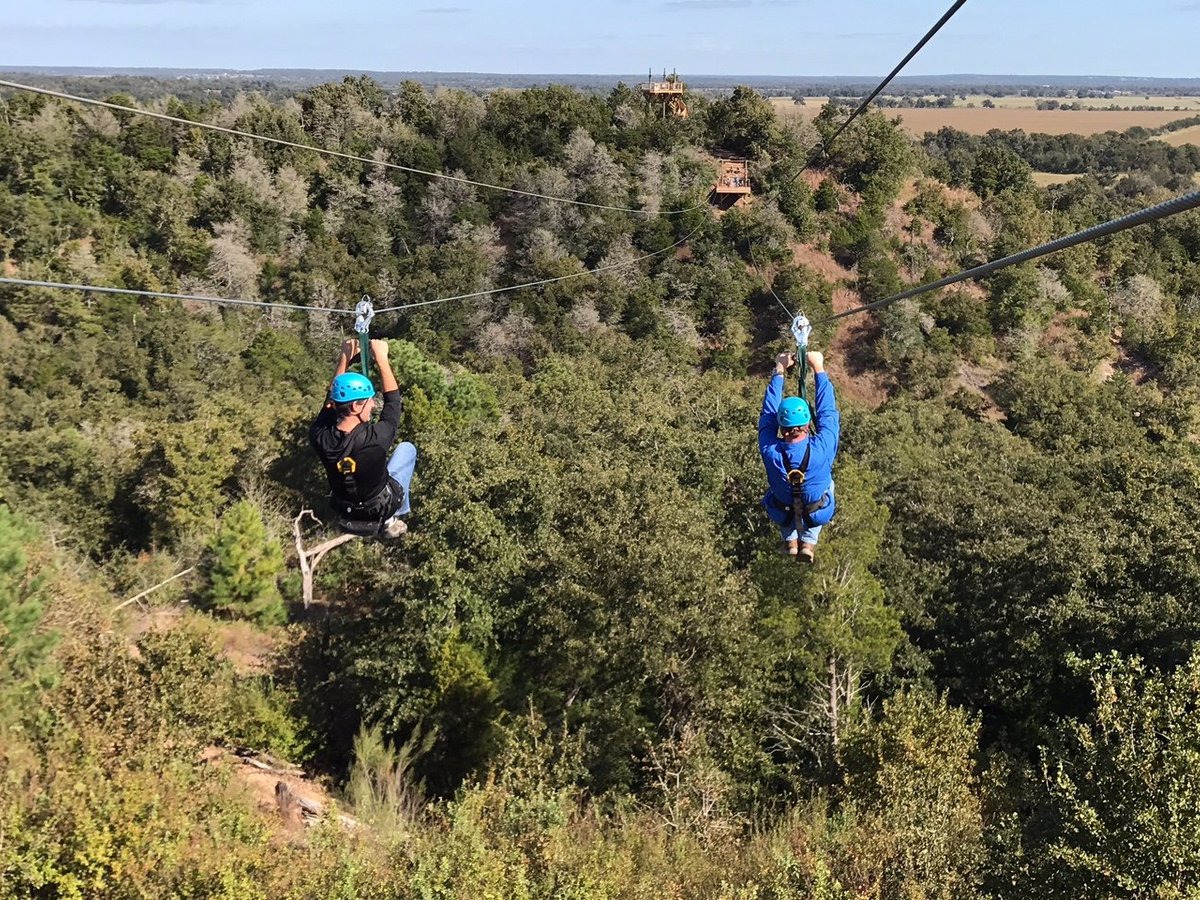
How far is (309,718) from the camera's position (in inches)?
787

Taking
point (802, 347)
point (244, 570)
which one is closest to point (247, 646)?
point (244, 570)

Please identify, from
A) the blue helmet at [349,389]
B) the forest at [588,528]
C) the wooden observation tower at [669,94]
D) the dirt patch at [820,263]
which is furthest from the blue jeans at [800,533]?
the wooden observation tower at [669,94]

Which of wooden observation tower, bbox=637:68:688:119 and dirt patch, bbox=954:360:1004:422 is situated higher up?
wooden observation tower, bbox=637:68:688:119

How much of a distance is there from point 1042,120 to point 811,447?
415ft

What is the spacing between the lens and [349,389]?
6.87 m

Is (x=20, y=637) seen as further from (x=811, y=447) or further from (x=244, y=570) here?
(x=811, y=447)

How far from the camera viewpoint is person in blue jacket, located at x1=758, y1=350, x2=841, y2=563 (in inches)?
309

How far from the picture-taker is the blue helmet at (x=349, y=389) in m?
6.85

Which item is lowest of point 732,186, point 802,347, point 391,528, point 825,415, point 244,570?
point 244,570

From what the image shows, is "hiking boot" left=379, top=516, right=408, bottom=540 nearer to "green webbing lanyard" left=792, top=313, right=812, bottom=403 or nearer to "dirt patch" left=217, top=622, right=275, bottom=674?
"green webbing lanyard" left=792, top=313, right=812, bottom=403

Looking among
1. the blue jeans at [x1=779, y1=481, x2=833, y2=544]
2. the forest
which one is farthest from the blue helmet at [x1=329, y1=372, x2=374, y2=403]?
the forest

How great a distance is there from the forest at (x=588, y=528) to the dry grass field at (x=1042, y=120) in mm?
51031

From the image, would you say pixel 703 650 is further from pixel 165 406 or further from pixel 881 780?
pixel 165 406

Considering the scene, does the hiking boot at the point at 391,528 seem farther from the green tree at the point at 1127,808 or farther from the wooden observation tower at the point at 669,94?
the wooden observation tower at the point at 669,94
